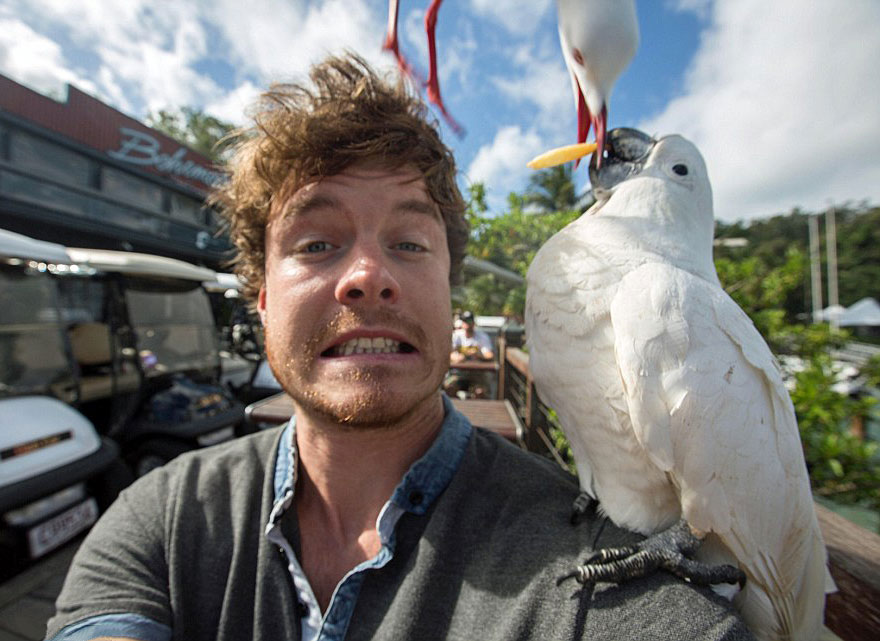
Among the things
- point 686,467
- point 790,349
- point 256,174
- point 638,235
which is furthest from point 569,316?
point 790,349

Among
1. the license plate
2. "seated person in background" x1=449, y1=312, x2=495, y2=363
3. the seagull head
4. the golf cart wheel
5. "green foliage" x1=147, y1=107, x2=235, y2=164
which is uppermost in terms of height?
"green foliage" x1=147, y1=107, x2=235, y2=164

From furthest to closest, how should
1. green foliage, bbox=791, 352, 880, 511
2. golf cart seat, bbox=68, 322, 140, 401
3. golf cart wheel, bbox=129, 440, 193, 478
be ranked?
1. golf cart seat, bbox=68, 322, 140, 401
2. golf cart wheel, bbox=129, 440, 193, 478
3. green foliage, bbox=791, 352, 880, 511

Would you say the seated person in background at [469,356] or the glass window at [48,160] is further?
the glass window at [48,160]

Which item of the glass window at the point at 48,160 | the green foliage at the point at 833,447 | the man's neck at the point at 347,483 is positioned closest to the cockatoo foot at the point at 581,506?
the man's neck at the point at 347,483

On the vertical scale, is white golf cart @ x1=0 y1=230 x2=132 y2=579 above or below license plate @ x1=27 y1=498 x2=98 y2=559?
above

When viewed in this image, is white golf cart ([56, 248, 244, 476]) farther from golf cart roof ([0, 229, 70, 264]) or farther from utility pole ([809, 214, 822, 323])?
utility pole ([809, 214, 822, 323])

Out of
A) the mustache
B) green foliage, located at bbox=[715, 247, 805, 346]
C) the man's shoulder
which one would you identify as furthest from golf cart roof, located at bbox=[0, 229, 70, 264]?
green foliage, located at bbox=[715, 247, 805, 346]

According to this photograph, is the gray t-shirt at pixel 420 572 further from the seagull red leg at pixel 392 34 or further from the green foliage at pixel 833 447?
the green foliage at pixel 833 447

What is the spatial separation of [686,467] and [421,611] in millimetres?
602

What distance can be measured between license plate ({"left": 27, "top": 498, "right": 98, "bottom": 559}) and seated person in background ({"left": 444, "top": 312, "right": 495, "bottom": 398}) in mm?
2848

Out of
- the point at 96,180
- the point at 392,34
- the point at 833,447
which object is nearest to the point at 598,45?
the point at 392,34

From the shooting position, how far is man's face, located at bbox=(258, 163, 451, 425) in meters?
0.89

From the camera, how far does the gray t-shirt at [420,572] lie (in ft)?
2.35

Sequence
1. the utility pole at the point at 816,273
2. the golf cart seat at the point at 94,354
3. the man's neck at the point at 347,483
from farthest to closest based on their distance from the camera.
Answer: the utility pole at the point at 816,273
the golf cart seat at the point at 94,354
the man's neck at the point at 347,483
